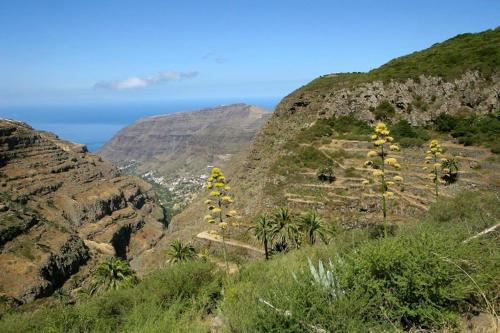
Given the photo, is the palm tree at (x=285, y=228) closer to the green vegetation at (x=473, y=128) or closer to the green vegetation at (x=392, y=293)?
the green vegetation at (x=392, y=293)

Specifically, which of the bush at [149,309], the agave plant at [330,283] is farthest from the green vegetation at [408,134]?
the agave plant at [330,283]

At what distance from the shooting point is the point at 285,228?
38844mm

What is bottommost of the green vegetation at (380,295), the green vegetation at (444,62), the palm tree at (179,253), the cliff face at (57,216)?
the cliff face at (57,216)

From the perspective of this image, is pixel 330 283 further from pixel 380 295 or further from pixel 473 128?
pixel 473 128

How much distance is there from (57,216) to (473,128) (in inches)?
3529

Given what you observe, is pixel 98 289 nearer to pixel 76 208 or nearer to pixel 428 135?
pixel 428 135

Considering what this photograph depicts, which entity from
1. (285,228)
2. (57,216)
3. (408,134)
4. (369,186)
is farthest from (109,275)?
(57,216)

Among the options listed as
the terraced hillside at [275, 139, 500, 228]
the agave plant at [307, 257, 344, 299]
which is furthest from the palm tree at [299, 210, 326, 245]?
the agave plant at [307, 257, 344, 299]

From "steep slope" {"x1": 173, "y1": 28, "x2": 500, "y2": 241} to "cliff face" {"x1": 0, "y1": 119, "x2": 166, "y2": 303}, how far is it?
81.2ft

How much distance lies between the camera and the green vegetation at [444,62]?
193 feet

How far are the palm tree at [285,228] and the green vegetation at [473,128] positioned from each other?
27.0 m

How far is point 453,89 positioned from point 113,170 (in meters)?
132

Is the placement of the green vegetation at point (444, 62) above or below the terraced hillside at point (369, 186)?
above

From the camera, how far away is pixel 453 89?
58.2 meters
